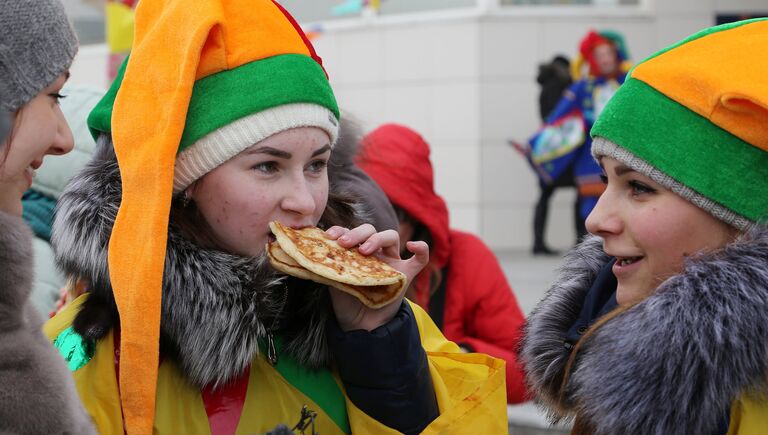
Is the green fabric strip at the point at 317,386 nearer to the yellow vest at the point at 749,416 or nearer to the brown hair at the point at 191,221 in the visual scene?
the brown hair at the point at 191,221

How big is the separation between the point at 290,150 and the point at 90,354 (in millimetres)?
668

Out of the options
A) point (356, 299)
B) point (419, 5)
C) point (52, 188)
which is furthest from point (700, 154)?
point (419, 5)

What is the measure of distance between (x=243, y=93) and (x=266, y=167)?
189mm

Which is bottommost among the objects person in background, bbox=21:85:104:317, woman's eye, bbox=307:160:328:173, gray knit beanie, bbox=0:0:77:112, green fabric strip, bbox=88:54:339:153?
person in background, bbox=21:85:104:317

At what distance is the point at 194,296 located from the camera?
88.3 inches

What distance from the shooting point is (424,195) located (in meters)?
4.27

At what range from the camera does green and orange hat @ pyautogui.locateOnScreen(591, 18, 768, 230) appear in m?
2.22

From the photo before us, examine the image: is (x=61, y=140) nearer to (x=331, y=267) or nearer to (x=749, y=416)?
(x=331, y=267)

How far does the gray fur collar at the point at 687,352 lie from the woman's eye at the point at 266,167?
34.6 inches

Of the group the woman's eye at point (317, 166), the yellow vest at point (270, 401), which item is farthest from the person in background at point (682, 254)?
the woman's eye at point (317, 166)

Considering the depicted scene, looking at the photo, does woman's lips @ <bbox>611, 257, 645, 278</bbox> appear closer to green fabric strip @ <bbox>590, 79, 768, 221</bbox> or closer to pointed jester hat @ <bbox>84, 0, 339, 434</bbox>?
green fabric strip @ <bbox>590, 79, 768, 221</bbox>

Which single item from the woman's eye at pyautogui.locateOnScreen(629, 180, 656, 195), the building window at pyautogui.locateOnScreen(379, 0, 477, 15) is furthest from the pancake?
the building window at pyautogui.locateOnScreen(379, 0, 477, 15)

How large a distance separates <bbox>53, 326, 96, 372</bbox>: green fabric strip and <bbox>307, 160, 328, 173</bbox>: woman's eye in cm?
68

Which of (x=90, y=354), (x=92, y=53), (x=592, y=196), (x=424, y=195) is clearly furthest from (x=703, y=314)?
(x=92, y=53)
